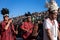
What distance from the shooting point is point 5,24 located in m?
9.11

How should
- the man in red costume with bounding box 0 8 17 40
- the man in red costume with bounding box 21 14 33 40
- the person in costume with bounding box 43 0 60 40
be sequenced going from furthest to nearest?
the man in red costume with bounding box 21 14 33 40
the man in red costume with bounding box 0 8 17 40
the person in costume with bounding box 43 0 60 40

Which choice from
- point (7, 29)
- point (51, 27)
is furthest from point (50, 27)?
point (7, 29)

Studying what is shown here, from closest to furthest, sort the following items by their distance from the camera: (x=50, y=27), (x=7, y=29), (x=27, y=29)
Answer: (x=50, y=27), (x=7, y=29), (x=27, y=29)

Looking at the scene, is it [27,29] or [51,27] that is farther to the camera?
[27,29]

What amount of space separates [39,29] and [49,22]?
8.22 ft

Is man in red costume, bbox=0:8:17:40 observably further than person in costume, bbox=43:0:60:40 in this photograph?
Yes

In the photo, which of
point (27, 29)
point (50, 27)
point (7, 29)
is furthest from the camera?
point (27, 29)

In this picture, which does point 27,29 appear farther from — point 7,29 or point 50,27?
point 50,27

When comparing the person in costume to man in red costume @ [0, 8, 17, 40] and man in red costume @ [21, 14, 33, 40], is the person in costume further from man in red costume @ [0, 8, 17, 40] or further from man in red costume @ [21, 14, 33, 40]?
man in red costume @ [21, 14, 33, 40]

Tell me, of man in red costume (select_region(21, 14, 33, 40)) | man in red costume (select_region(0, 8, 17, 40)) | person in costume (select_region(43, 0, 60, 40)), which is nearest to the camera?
person in costume (select_region(43, 0, 60, 40))

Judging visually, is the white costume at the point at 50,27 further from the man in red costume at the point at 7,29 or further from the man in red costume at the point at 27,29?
the man in red costume at the point at 27,29

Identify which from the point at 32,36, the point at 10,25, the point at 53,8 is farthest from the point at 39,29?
the point at 53,8

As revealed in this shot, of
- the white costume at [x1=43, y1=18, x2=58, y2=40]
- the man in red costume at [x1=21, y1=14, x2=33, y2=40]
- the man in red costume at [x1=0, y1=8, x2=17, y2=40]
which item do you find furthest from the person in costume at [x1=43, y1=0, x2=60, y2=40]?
the man in red costume at [x1=21, y1=14, x2=33, y2=40]

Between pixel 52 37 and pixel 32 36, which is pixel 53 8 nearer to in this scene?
pixel 52 37
